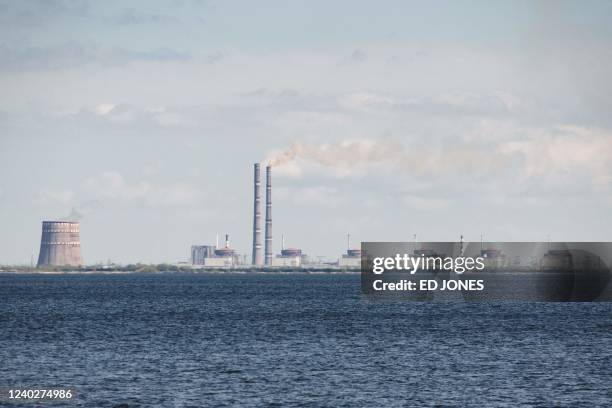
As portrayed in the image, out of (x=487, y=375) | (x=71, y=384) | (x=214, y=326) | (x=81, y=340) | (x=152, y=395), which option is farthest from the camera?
(x=214, y=326)

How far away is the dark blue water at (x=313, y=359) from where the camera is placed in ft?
225

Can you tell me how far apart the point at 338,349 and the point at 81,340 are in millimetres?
26847

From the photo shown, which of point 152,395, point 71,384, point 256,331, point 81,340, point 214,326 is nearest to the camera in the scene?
point 152,395

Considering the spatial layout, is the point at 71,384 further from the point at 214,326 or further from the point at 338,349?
the point at 214,326

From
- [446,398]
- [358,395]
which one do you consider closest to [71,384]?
[358,395]

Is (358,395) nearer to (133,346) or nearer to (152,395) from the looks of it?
(152,395)

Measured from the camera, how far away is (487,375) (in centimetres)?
7831

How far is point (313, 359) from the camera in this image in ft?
291

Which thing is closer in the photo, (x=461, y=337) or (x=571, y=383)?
(x=571, y=383)

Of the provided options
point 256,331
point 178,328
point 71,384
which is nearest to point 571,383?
point 71,384

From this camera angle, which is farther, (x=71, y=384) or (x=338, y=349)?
(x=338, y=349)

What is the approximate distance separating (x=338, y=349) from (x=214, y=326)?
33.8 meters

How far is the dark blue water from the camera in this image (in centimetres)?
6856

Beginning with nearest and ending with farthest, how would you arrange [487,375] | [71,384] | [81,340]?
[71,384]
[487,375]
[81,340]
